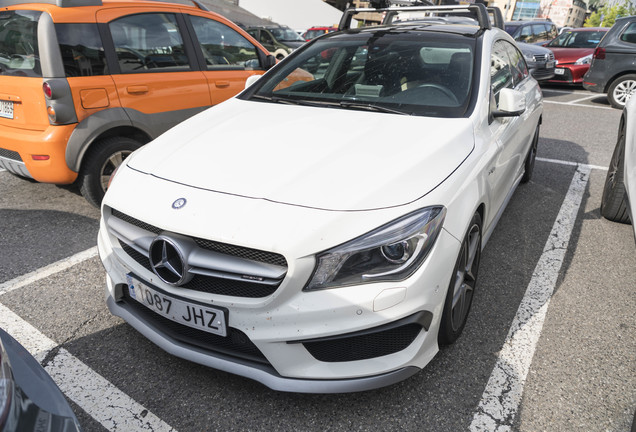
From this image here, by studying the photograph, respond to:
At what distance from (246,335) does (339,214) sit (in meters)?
0.58

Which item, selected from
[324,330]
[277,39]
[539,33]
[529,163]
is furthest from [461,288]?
[277,39]

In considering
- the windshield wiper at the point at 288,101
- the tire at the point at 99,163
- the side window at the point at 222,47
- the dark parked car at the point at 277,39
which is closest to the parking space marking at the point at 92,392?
the tire at the point at 99,163

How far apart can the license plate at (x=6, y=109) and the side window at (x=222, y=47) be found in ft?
5.42

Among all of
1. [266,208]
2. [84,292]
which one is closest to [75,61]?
[84,292]

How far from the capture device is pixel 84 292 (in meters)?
2.78

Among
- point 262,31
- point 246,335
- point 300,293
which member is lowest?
point 262,31

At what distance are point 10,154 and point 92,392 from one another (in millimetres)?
2403

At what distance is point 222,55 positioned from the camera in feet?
15.0

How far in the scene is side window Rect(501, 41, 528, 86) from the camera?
3707mm

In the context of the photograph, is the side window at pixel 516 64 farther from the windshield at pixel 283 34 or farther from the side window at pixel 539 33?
the windshield at pixel 283 34

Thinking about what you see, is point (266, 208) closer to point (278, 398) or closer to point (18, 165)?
point (278, 398)

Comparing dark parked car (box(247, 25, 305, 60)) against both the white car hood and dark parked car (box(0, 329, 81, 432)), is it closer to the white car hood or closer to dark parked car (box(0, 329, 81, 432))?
the white car hood

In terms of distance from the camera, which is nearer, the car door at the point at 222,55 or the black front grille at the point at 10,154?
the black front grille at the point at 10,154

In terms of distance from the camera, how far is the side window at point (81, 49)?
3.41 metres
